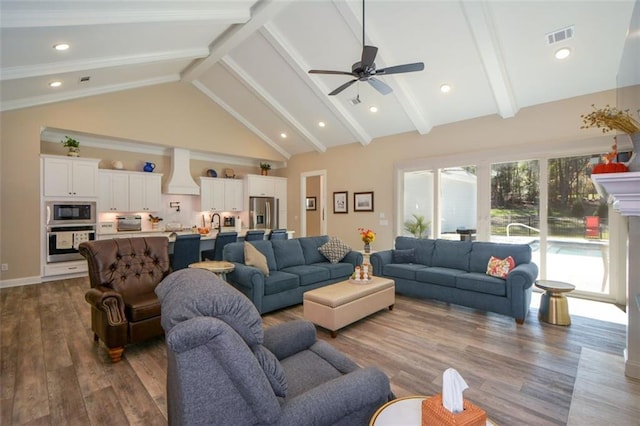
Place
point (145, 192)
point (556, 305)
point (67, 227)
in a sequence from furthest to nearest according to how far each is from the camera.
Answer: point (145, 192), point (67, 227), point (556, 305)

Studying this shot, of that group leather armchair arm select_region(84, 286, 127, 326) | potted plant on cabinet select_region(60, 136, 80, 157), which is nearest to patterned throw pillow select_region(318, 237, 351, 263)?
leather armchair arm select_region(84, 286, 127, 326)

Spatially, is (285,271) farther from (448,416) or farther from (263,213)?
(263,213)

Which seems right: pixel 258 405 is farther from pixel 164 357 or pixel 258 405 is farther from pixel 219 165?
pixel 219 165

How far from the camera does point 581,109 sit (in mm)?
4473

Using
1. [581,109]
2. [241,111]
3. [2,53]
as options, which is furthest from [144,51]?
[581,109]

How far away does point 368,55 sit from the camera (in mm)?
3168

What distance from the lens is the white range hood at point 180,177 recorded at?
708 cm

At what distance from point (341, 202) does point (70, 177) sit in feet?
18.8

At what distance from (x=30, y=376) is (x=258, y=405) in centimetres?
256

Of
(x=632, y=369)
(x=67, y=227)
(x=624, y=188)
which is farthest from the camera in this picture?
(x=67, y=227)

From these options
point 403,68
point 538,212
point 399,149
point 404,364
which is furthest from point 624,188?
point 399,149

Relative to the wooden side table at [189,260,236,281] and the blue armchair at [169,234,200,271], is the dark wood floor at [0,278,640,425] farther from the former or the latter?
the blue armchair at [169,234,200,271]

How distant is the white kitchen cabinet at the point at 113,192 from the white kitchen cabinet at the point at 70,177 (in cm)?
23

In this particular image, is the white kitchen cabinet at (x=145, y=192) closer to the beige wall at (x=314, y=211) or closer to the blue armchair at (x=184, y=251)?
the blue armchair at (x=184, y=251)
